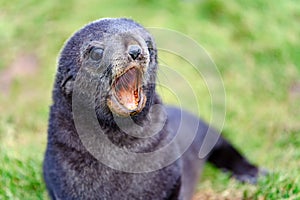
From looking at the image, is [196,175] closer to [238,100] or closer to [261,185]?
[261,185]

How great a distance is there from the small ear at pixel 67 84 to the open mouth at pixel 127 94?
406 millimetres

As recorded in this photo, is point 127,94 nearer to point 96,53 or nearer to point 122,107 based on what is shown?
point 122,107

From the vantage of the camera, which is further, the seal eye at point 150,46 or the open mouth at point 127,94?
the seal eye at point 150,46

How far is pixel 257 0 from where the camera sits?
12.4 meters

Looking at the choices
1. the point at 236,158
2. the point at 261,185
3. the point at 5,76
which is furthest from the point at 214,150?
the point at 5,76

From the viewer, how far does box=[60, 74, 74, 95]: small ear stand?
14.9 ft

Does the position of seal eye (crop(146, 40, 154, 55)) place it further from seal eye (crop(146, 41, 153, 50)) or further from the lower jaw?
the lower jaw

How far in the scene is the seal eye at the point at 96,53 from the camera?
430 centimetres

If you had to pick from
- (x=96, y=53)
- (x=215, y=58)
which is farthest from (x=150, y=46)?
(x=215, y=58)

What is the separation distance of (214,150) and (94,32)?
310 centimetres

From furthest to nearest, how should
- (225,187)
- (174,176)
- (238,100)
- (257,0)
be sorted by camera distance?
(257,0), (238,100), (225,187), (174,176)

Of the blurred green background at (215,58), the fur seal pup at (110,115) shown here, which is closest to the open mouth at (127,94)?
the fur seal pup at (110,115)

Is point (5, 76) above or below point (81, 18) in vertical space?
below

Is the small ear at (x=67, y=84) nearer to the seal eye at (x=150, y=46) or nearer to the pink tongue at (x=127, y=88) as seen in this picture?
the pink tongue at (x=127, y=88)
